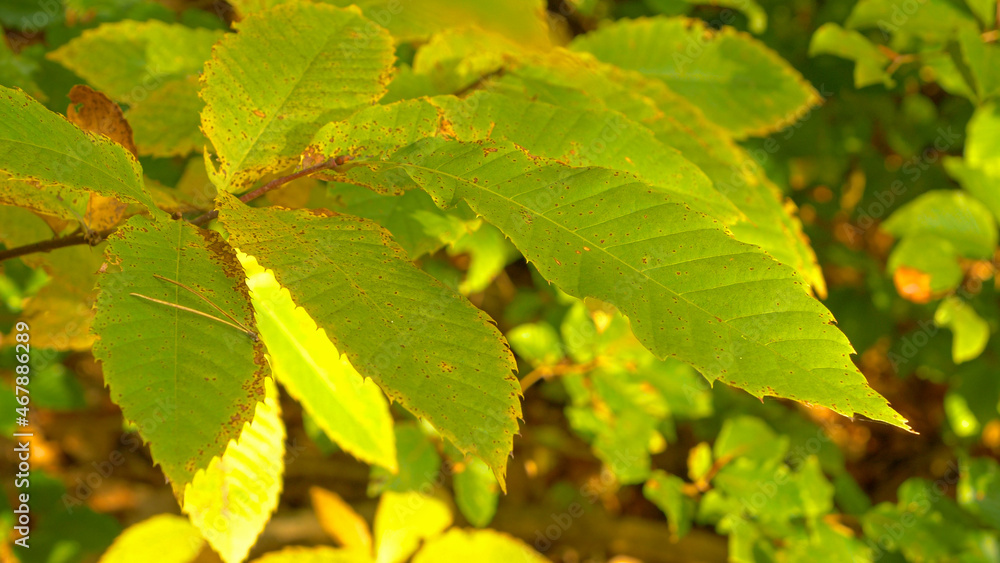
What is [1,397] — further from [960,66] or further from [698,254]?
[960,66]

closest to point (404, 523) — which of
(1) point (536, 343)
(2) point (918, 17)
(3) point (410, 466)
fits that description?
(3) point (410, 466)

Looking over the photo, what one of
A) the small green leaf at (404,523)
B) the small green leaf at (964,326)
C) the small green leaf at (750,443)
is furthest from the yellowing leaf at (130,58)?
the small green leaf at (964,326)

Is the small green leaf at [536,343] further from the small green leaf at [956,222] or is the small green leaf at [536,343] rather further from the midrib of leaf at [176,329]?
the midrib of leaf at [176,329]

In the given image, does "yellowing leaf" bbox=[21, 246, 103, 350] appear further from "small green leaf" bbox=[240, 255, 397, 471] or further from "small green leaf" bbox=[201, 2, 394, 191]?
"small green leaf" bbox=[201, 2, 394, 191]

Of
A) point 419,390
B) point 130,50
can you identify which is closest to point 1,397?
point 130,50

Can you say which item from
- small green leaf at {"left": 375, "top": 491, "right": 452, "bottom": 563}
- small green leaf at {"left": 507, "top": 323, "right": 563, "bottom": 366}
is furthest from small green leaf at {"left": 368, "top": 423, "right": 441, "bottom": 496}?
small green leaf at {"left": 507, "top": 323, "right": 563, "bottom": 366}

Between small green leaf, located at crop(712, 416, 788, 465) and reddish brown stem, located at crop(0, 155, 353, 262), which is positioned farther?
small green leaf, located at crop(712, 416, 788, 465)
